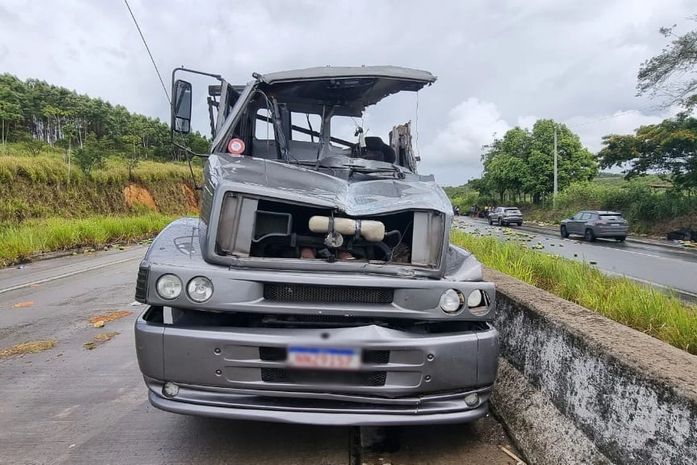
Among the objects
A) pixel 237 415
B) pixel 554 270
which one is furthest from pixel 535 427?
pixel 554 270

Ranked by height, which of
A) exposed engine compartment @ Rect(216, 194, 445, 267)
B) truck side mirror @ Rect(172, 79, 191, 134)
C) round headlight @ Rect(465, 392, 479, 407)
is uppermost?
truck side mirror @ Rect(172, 79, 191, 134)

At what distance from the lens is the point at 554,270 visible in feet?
20.8

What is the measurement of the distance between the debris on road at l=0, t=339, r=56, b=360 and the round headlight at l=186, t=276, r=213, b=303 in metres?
3.39

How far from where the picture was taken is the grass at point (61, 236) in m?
14.1

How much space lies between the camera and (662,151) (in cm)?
2639

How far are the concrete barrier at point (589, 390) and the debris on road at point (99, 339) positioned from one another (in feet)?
13.4

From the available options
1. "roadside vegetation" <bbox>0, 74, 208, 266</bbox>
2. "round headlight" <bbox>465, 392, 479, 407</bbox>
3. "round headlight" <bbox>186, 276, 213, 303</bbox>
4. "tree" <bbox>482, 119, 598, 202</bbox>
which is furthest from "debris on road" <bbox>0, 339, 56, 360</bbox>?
"tree" <bbox>482, 119, 598, 202</bbox>

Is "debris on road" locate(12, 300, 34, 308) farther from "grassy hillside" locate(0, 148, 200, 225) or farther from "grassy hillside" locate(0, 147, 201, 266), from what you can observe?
"grassy hillside" locate(0, 148, 200, 225)

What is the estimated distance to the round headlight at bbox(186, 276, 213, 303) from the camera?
275 centimetres

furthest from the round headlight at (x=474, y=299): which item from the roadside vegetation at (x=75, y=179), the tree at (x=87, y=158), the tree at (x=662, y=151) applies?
the tree at (x=87, y=158)

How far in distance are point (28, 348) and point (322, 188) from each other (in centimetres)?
387

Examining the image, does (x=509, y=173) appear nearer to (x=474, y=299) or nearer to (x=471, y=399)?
(x=474, y=299)

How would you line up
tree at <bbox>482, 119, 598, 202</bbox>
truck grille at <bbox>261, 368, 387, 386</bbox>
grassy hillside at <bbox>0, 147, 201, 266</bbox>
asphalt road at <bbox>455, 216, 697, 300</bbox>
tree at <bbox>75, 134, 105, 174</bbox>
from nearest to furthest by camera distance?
truck grille at <bbox>261, 368, 387, 386</bbox> < asphalt road at <bbox>455, 216, 697, 300</bbox> < grassy hillside at <bbox>0, 147, 201, 266</bbox> < tree at <bbox>75, 134, 105, 174</bbox> < tree at <bbox>482, 119, 598, 202</bbox>

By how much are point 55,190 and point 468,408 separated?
27.4 m
